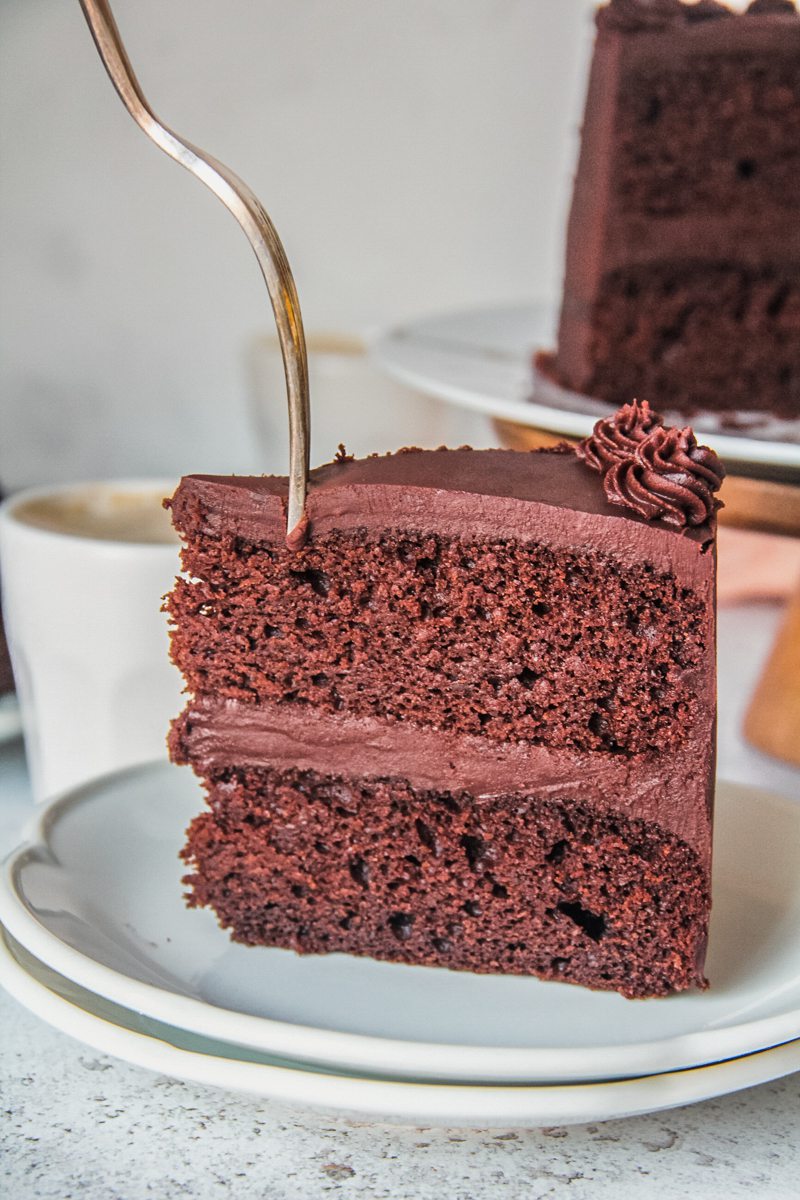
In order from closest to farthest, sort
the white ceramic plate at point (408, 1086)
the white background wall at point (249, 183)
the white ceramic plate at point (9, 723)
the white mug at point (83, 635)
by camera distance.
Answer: the white ceramic plate at point (408, 1086)
the white mug at point (83, 635)
the white ceramic plate at point (9, 723)
the white background wall at point (249, 183)

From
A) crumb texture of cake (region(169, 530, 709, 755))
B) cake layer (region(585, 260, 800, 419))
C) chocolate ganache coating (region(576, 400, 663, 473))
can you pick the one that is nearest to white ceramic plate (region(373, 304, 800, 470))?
cake layer (region(585, 260, 800, 419))

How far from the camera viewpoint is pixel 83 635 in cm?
134

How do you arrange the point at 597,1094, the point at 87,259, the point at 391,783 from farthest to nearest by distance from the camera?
the point at 87,259 → the point at 391,783 → the point at 597,1094

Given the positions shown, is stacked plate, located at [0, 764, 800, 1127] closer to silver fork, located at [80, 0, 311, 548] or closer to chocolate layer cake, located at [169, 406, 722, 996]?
chocolate layer cake, located at [169, 406, 722, 996]

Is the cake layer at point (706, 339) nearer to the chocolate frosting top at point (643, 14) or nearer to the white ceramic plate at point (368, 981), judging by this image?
the chocolate frosting top at point (643, 14)

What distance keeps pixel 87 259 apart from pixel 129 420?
306mm

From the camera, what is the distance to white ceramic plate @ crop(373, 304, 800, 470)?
140 cm

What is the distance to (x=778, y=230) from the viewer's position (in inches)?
71.5

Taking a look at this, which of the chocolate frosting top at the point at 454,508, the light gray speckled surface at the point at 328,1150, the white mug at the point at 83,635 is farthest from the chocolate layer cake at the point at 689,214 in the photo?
the light gray speckled surface at the point at 328,1150

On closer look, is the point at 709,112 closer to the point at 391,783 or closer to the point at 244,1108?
the point at 391,783

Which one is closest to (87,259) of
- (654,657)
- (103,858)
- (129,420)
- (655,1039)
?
(129,420)

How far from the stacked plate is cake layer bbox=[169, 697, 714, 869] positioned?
0.41 feet

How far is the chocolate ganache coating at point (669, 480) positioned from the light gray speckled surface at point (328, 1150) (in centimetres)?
44

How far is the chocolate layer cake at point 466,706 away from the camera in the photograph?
1004 mm
